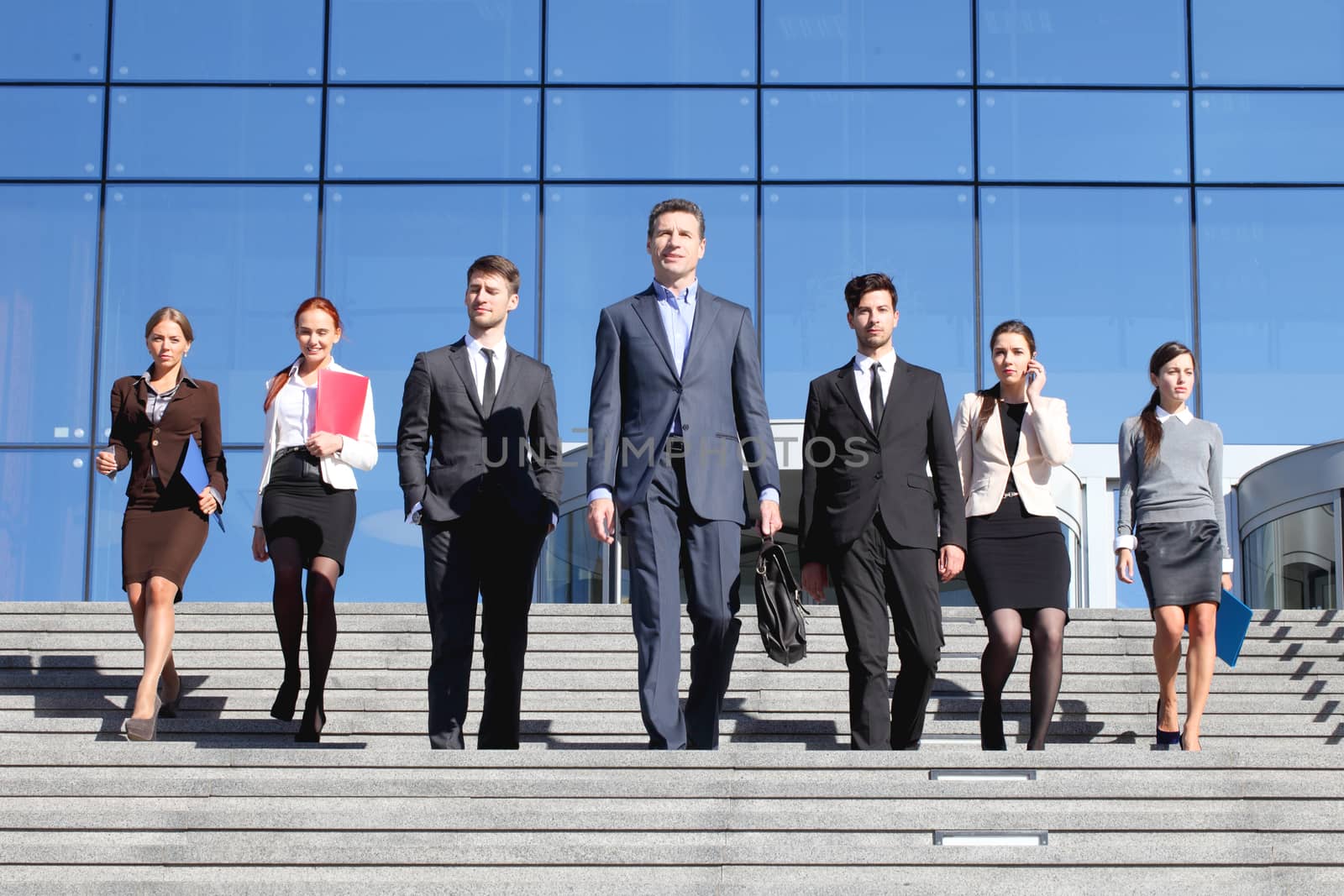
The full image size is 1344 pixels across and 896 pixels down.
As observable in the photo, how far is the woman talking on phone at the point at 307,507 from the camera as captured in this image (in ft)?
24.7

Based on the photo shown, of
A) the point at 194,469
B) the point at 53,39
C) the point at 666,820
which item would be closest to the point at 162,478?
the point at 194,469

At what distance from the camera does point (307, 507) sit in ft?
24.9

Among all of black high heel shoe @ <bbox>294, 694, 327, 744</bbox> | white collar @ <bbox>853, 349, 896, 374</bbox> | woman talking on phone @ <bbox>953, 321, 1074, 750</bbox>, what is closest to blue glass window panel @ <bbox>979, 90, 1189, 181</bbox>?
woman talking on phone @ <bbox>953, 321, 1074, 750</bbox>

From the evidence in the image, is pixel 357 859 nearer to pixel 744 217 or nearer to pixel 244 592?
pixel 244 592

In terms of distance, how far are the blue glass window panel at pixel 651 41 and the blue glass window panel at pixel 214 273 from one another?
2821mm

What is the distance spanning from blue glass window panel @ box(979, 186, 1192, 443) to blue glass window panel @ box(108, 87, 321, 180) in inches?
251

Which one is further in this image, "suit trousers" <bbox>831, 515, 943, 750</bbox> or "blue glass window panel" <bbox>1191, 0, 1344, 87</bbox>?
"blue glass window panel" <bbox>1191, 0, 1344, 87</bbox>

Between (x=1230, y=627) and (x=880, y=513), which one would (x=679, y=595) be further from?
(x=1230, y=627)

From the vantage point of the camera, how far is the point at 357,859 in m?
5.41

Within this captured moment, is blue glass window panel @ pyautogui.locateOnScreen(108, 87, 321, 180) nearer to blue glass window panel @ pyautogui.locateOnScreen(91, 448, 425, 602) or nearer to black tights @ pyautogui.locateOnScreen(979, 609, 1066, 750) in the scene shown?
blue glass window panel @ pyautogui.locateOnScreen(91, 448, 425, 602)

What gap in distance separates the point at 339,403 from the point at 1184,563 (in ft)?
11.6

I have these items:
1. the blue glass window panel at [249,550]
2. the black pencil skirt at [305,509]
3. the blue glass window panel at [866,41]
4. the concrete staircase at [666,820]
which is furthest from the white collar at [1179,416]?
the blue glass window panel at [866,41]

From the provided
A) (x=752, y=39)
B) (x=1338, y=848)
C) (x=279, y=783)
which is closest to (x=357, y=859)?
(x=279, y=783)

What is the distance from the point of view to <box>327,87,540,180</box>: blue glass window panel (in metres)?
17.5
